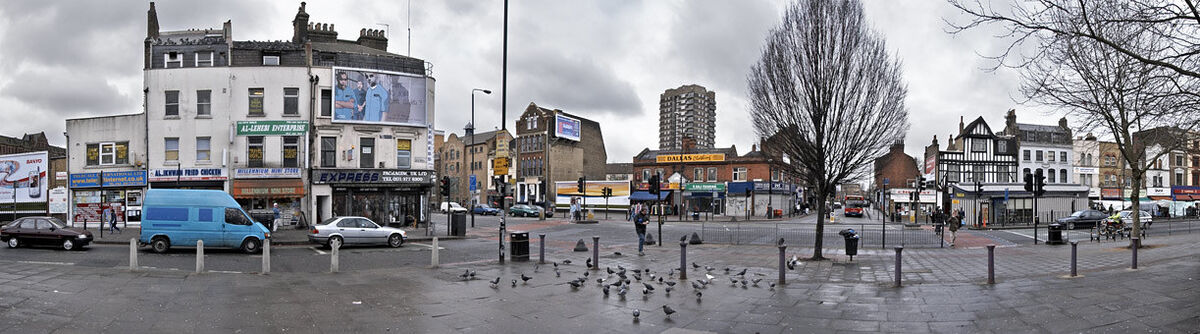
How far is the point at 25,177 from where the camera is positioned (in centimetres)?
3781

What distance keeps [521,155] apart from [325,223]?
49787 millimetres

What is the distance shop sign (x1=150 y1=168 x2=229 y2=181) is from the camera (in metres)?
30.1

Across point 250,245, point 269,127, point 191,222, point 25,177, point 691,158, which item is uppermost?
point 269,127

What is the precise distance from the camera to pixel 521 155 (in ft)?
236

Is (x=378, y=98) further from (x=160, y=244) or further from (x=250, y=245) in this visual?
(x=160, y=244)

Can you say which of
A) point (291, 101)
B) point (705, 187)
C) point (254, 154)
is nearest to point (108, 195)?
point (254, 154)

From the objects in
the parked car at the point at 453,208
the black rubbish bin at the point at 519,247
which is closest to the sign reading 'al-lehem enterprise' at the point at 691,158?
the parked car at the point at 453,208

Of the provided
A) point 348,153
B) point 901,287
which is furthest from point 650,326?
point 348,153

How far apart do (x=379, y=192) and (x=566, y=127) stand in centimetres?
3810

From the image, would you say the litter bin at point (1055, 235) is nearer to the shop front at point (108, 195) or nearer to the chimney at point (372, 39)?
the chimney at point (372, 39)

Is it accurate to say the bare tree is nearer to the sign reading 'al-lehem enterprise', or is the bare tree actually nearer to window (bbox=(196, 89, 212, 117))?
window (bbox=(196, 89, 212, 117))

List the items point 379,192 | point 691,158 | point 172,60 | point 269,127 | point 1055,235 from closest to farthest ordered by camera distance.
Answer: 1. point 1055,235
2. point 269,127
3. point 172,60
4. point 379,192
5. point 691,158

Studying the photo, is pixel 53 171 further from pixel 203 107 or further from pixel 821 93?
pixel 821 93

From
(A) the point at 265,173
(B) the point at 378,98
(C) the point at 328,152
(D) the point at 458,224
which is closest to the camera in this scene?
(D) the point at 458,224
